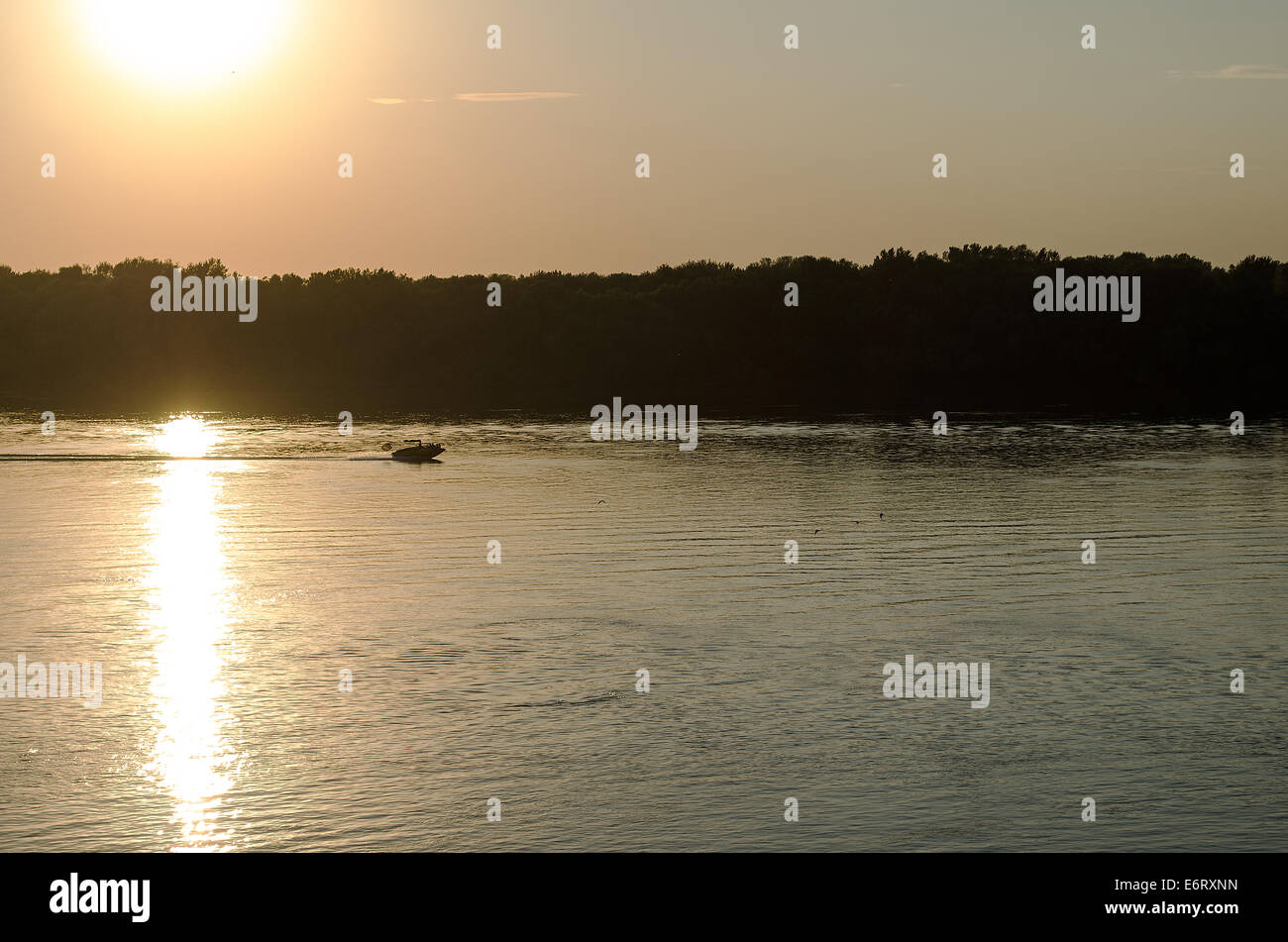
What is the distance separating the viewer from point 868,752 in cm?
2283

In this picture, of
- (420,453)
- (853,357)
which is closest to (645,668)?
(420,453)

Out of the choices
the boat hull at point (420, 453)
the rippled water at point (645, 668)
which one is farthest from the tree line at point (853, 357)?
the rippled water at point (645, 668)

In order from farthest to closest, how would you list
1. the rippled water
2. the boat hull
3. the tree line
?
the tree line, the boat hull, the rippled water

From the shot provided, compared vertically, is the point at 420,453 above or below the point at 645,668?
above

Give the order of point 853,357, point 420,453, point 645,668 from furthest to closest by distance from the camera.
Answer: point 853,357
point 420,453
point 645,668

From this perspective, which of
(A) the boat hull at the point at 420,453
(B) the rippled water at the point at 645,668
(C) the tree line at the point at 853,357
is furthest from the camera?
(C) the tree line at the point at 853,357

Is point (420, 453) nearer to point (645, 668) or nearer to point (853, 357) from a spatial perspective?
point (645, 668)

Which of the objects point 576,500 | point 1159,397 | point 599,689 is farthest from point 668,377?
point 599,689

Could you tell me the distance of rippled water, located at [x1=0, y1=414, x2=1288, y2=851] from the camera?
65.2ft

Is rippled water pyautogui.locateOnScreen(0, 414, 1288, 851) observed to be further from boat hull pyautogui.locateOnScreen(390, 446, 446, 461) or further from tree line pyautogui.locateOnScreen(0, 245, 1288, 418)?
tree line pyautogui.locateOnScreen(0, 245, 1288, 418)

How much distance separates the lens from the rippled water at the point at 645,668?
65.2 ft

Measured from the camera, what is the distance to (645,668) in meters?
28.9

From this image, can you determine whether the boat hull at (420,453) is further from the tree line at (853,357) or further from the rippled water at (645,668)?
the tree line at (853,357)

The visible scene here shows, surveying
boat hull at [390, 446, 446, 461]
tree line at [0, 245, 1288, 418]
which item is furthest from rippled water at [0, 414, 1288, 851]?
tree line at [0, 245, 1288, 418]
